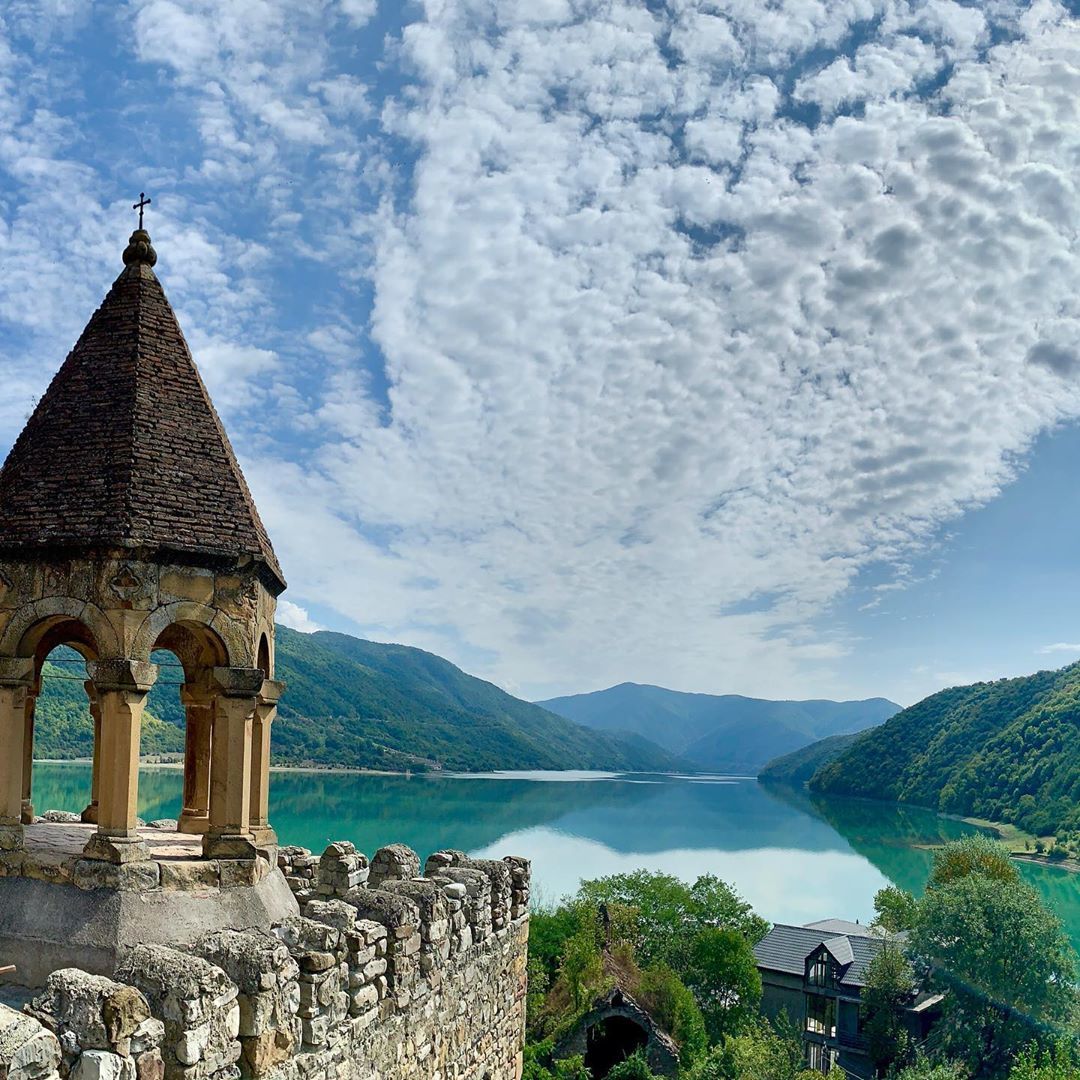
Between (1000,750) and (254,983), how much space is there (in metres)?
104

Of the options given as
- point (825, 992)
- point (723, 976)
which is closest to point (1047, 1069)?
point (825, 992)

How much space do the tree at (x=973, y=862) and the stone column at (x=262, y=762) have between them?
3834 cm

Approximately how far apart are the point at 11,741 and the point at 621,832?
7809cm

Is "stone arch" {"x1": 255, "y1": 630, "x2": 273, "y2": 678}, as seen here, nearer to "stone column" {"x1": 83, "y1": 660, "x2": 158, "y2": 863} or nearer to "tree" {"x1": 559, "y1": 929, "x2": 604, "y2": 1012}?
"stone column" {"x1": 83, "y1": 660, "x2": 158, "y2": 863}

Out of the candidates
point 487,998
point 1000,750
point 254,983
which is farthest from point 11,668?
point 1000,750

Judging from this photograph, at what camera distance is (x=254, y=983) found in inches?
201

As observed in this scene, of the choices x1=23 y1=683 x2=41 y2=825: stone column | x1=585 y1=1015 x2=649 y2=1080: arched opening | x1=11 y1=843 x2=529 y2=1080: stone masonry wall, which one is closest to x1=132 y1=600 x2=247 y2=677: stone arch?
x1=23 y1=683 x2=41 y2=825: stone column

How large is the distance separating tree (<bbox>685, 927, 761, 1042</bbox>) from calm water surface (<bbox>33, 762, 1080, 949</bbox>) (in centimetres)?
1104

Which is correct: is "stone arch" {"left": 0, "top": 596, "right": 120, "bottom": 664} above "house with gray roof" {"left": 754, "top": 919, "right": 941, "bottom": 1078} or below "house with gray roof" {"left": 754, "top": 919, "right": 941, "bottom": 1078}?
above

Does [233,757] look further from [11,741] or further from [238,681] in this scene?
[11,741]

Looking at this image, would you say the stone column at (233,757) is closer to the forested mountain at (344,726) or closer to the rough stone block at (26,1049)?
the rough stone block at (26,1049)

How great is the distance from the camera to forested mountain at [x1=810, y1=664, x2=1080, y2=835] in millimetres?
82750

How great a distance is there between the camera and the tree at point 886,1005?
3153 cm

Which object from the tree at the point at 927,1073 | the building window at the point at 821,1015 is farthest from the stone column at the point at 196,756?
the building window at the point at 821,1015
